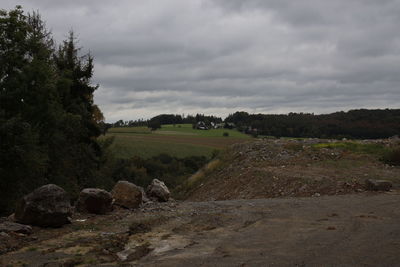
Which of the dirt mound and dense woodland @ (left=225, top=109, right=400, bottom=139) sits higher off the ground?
dense woodland @ (left=225, top=109, right=400, bottom=139)

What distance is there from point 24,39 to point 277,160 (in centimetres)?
1595

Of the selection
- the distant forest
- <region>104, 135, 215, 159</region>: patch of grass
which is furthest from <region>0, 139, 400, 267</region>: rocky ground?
<region>104, 135, 215, 159</region>: patch of grass

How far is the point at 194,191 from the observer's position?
25.4m

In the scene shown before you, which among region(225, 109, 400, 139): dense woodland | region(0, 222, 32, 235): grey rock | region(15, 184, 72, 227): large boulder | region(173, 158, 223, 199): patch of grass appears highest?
region(225, 109, 400, 139): dense woodland

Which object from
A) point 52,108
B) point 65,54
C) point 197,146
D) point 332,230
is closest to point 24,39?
point 52,108

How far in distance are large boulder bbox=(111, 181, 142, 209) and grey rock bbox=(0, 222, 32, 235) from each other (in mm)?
3981

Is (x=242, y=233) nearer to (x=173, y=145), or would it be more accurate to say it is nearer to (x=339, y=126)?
(x=339, y=126)

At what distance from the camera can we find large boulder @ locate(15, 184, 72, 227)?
11195mm

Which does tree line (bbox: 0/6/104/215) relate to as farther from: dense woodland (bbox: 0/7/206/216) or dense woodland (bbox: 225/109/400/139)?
dense woodland (bbox: 225/109/400/139)

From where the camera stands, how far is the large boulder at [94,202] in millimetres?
13125

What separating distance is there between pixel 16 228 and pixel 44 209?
0.92 metres

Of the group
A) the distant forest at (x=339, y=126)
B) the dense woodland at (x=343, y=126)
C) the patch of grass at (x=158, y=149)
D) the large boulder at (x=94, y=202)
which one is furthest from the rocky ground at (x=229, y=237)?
the patch of grass at (x=158, y=149)

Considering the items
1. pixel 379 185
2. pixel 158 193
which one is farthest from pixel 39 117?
pixel 379 185

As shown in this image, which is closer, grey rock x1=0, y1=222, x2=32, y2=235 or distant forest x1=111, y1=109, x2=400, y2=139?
grey rock x1=0, y1=222, x2=32, y2=235
